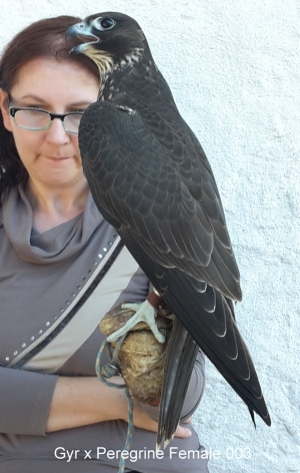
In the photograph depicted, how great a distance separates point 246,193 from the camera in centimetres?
186

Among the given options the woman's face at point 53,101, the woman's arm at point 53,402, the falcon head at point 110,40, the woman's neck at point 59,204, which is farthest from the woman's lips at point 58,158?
the woman's arm at point 53,402

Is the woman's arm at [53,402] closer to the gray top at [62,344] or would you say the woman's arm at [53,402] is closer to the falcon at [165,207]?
the gray top at [62,344]

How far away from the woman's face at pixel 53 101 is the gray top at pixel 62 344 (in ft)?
0.54

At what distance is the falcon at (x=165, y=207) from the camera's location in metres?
0.96

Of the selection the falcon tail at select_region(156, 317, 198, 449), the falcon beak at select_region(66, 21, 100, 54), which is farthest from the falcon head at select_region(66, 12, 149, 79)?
the falcon tail at select_region(156, 317, 198, 449)

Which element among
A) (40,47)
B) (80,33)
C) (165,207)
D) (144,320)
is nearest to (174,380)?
(144,320)

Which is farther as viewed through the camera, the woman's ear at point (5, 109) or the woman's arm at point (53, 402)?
the woman's ear at point (5, 109)

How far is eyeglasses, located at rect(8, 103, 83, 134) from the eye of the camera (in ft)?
4.53

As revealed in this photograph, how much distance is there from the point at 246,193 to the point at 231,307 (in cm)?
91

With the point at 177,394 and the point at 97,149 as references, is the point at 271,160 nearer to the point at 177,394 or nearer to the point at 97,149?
the point at 97,149

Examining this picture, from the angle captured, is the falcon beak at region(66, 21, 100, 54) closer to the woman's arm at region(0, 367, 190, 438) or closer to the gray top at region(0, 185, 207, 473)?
→ the gray top at region(0, 185, 207, 473)

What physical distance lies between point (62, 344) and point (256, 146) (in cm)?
92

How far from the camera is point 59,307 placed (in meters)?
1.40

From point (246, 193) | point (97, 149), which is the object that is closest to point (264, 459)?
point (246, 193)
